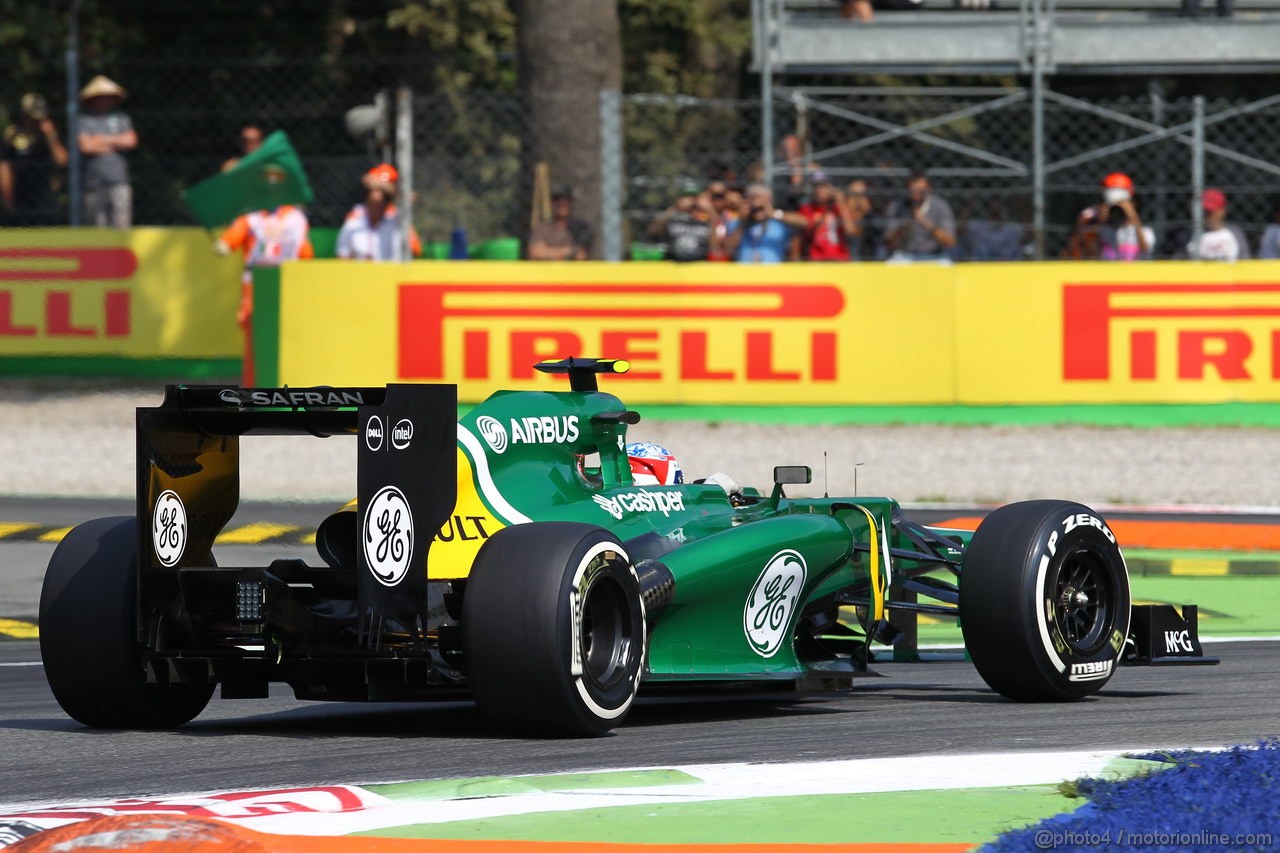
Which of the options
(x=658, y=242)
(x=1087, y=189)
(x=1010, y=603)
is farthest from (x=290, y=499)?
(x=1010, y=603)

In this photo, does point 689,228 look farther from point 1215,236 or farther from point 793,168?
point 1215,236

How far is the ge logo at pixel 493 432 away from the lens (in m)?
6.63

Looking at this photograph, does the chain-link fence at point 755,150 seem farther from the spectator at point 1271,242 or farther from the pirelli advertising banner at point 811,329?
the pirelli advertising banner at point 811,329

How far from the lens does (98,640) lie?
260 inches

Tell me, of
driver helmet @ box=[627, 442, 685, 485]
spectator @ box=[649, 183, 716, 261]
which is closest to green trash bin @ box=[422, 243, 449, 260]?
spectator @ box=[649, 183, 716, 261]

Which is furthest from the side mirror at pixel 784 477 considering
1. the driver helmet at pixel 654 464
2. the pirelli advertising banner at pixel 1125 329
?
the pirelli advertising banner at pixel 1125 329

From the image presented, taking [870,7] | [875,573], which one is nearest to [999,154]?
[870,7]

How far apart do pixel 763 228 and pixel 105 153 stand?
5.70m

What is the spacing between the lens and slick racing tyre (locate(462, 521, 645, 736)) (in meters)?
5.96

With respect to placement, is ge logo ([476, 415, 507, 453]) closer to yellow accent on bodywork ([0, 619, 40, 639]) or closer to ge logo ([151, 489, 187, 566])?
ge logo ([151, 489, 187, 566])

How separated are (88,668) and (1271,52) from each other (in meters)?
15.0

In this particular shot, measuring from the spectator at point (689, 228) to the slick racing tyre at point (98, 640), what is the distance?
1050 centimetres

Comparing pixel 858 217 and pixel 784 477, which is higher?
pixel 858 217

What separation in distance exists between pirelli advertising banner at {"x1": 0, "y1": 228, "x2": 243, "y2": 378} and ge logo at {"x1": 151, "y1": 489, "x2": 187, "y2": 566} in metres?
12.4
